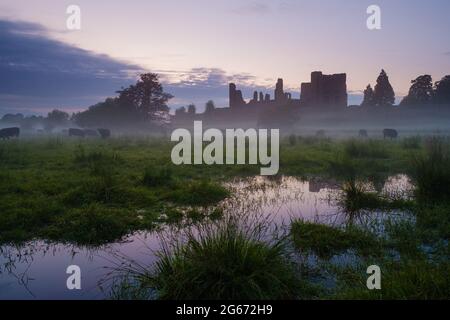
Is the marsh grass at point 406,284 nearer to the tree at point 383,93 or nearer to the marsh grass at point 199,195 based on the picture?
the marsh grass at point 199,195

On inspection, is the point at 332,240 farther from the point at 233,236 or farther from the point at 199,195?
the point at 199,195

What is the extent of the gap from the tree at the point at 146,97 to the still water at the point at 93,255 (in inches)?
2304

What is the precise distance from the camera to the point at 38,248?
20.9ft

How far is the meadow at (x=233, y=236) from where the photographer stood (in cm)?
435

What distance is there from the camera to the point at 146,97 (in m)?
66.6

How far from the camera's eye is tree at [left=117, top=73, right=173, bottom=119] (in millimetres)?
65438

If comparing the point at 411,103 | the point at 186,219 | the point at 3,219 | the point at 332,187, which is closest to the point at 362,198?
the point at 332,187

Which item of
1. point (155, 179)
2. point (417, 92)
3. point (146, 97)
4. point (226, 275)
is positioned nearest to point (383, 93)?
point (417, 92)

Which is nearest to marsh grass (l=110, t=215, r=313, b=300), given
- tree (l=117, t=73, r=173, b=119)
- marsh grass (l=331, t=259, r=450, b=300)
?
marsh grass (l=331, t=259, r=450, b=300)

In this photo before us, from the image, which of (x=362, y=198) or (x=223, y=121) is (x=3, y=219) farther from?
(x=223, y=121)

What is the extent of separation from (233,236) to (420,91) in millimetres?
115023

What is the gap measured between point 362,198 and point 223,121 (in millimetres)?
133901

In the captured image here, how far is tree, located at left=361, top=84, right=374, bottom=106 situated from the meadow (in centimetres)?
10546

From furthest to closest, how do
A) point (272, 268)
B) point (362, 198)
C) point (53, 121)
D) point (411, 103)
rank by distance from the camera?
point (53, 121)
point (411, 103)
point (362, 198)
point (272, 268)
